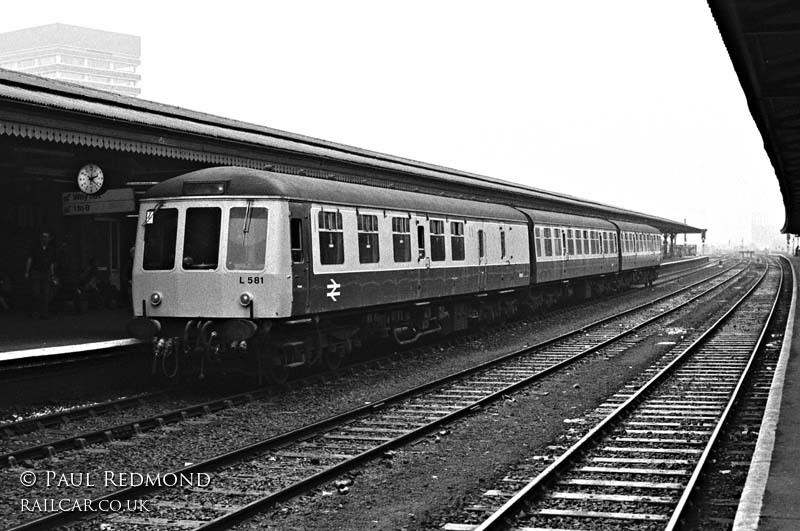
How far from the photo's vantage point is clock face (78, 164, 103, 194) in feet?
53.6

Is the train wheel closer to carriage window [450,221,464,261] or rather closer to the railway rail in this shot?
the railway rail

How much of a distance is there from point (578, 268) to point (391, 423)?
68.6 ft

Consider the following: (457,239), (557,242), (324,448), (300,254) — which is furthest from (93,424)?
(557,242)

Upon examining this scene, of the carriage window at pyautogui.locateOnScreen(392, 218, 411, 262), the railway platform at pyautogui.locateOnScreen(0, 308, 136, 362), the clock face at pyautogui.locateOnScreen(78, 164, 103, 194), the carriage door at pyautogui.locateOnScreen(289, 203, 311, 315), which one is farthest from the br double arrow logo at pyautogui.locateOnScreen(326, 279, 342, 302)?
the clock face at pyautogui.locateOnScreen(78, 164, 103, 194)

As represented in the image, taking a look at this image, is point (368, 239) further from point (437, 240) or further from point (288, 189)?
point (437, 240)

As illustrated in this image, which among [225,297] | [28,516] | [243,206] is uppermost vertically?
[243,206]

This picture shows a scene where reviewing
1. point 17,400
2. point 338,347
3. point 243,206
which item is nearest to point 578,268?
point 338,347

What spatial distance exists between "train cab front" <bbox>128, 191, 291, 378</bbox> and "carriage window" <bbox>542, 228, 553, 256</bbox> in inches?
609

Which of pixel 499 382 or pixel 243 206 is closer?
pixel 243 206

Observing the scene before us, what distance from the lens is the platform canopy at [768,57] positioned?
7.85 m

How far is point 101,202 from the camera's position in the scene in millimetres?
16031

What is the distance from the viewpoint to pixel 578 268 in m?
31.5

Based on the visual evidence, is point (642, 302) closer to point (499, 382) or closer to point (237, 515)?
point (499, 382)

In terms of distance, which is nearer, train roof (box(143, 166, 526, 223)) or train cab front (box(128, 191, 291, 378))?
train cab front (box(128, 191, 291, 378))
